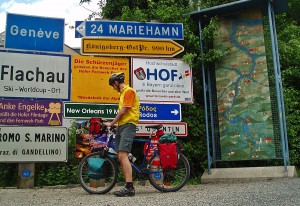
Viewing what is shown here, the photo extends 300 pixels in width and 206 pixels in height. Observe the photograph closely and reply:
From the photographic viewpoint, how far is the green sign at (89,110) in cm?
758

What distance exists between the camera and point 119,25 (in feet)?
27.6

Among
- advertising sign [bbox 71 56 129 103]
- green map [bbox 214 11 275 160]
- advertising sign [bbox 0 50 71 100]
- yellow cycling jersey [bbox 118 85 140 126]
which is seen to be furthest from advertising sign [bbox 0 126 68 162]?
green map [bbox 214 11 275 160]

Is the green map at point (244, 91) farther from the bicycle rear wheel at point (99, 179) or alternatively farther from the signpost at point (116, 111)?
the bicycle rear wheel at point (99, 179)

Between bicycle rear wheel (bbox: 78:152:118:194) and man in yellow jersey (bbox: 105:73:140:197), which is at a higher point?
man in yellow jersey (bbox: 105:73:140:197)

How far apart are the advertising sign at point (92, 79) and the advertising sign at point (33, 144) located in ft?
2.75

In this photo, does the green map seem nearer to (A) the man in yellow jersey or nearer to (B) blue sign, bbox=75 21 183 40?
(B) blue sign, bbox=75 21 183 40

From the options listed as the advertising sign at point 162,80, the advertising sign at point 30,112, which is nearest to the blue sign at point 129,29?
the advertising sign at point 162,80

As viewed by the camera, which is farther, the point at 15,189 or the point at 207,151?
the point at 207,151

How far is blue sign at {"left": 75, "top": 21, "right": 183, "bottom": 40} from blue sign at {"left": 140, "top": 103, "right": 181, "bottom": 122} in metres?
1.58

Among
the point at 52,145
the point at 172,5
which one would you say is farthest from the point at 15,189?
the point at 172,5

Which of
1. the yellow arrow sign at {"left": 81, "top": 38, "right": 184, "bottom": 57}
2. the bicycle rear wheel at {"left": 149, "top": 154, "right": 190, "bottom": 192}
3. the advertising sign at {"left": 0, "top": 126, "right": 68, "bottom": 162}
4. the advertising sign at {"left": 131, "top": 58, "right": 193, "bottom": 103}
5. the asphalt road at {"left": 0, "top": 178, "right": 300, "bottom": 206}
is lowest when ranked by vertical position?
the asphalt road at {"left": 0, "top": 178, "right": 300, "bottom": 206}

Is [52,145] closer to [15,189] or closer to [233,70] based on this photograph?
[15,189]

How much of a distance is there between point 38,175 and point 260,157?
14.5 feet

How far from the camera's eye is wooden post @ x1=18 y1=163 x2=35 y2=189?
7.30m
